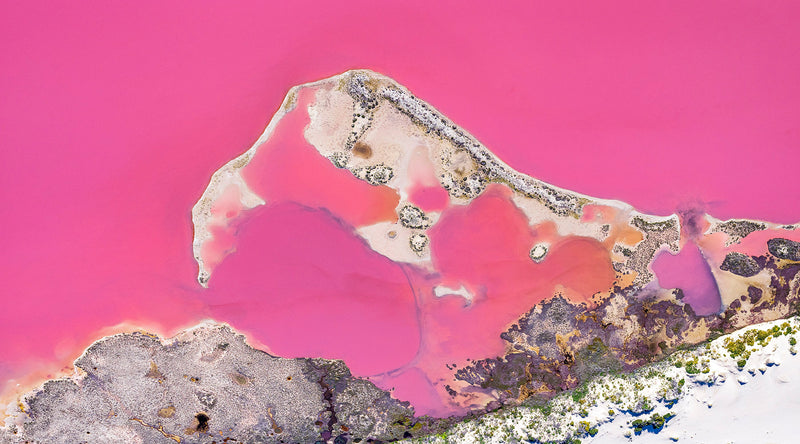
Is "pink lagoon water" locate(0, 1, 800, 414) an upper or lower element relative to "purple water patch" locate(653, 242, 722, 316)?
upper

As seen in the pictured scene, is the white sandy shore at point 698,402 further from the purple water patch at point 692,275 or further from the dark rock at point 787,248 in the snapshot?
the dark rock at point 787,248

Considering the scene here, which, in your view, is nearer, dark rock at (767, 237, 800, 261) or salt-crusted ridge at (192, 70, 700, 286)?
salt-crusted ridge at (192, 70, 700, 286)

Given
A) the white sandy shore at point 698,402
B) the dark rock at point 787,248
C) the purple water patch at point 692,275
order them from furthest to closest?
the purple water patch at point 692,275, the dark rock at point 787,248, the white sandy shore at point 698,402

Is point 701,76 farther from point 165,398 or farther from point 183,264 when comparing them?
point 165,398

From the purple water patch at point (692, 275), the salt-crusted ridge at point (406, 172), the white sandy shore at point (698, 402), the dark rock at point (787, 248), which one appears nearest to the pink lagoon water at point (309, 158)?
the salt-crusted ridge at point (406, 172)

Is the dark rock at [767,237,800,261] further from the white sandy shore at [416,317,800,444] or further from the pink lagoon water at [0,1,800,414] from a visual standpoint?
the white sandy shore at [416,317,800,444]

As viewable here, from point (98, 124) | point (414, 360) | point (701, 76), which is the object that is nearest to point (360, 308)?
point (414, 360)

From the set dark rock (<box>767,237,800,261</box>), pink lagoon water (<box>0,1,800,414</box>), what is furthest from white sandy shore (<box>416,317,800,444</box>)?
pink lagoon water (<box>0,1,800,414</box>)

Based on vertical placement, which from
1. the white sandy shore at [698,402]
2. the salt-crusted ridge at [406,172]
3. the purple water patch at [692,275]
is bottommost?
the white sandy shore at [698,402]

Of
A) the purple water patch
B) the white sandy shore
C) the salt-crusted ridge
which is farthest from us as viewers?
the purple water patch
